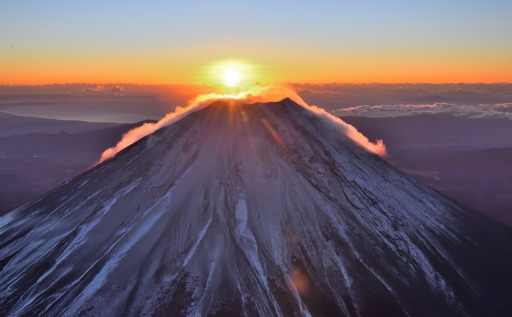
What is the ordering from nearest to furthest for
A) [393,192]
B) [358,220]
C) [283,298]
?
[283,298]
[358,220]
[393,192]

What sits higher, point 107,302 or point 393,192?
point 393,192

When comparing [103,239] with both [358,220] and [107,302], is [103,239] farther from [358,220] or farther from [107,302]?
[358,220]

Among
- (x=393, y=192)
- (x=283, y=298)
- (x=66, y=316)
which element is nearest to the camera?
(x=66, y=316)

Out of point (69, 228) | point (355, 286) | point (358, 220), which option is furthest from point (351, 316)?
point (69, 228)

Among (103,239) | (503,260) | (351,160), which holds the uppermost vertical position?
(351,160)

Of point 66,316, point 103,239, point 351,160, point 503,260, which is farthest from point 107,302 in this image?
point 503,260

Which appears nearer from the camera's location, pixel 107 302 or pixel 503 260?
pixel 107 302
